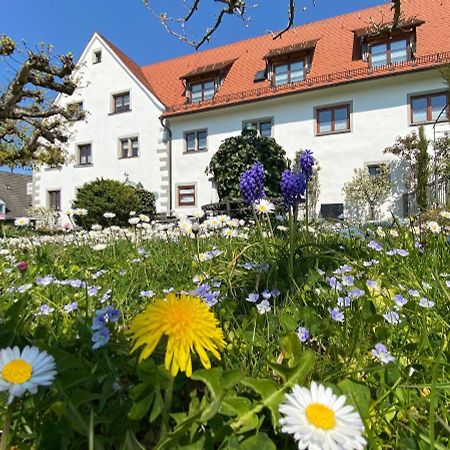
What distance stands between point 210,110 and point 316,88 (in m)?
4.88

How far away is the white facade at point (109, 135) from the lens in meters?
19.4

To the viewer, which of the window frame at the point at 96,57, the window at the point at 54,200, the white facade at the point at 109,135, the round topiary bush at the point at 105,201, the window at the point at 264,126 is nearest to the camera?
the round topiary bush at the point at 105,201

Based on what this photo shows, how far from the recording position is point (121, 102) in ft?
68.1

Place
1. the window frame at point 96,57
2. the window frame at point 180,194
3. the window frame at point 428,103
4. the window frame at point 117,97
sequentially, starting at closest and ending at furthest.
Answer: the window frame at point 428,103 < the window frame at point 180,194 < the window frame at point 117,97 < the window frame at point 96,57

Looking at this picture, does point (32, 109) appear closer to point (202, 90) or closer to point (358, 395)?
point (202, 90)

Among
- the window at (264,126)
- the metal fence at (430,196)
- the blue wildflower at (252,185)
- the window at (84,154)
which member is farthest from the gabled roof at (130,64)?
the blue wildflower at (252,185)

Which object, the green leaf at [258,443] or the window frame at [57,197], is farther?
the window frame at [57,197]

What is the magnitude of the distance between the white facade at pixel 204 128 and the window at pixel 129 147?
297mm

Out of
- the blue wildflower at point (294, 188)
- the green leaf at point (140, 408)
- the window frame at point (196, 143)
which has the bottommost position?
the green leaf at point (140, 408)

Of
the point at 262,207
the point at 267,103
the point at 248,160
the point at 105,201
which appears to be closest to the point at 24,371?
the point at 262,207

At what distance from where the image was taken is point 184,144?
18891mm

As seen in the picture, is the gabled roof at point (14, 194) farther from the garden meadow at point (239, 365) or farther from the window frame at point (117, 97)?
the garden meadow at point (239, 365)

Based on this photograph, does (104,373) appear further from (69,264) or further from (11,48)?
(11,48)

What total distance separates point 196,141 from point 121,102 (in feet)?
17.1
